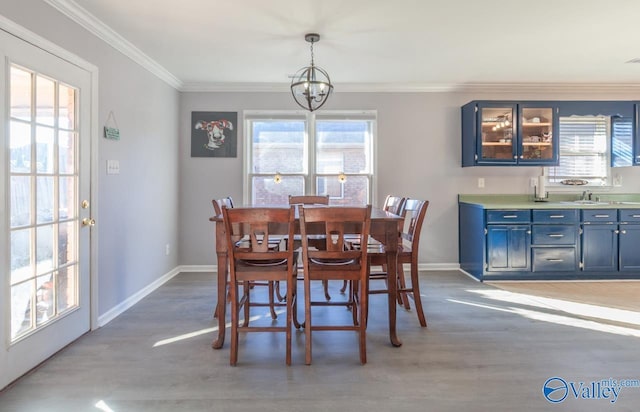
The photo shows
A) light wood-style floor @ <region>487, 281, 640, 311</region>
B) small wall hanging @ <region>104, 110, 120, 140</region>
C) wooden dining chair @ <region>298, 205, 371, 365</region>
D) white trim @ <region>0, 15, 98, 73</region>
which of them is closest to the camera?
white trim @ <region>0, 15, 98, 73</region>

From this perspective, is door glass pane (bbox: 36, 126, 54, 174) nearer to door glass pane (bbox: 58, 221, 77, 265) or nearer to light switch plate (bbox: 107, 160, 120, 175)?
door glass pane (bbox: 58, 221, 77, 265)

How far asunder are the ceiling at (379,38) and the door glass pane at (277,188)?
4.04 ft

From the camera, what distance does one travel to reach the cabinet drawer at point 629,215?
4.21 meters

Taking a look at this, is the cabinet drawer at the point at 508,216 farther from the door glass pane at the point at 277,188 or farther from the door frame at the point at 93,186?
the door frame at the point at 93,186

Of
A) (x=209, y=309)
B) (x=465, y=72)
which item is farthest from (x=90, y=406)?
(x=465, y=72)

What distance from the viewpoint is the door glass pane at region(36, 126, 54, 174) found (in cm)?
224

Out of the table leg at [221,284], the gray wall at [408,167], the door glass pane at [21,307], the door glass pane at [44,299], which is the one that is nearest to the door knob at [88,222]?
the door glass pane at [44,299]

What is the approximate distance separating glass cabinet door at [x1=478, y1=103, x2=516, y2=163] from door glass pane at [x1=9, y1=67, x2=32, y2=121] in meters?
4.36

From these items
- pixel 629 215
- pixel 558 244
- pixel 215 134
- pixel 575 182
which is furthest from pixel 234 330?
pixel 575 182

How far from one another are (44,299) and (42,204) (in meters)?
0.60

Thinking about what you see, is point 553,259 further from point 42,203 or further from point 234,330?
point 42,203

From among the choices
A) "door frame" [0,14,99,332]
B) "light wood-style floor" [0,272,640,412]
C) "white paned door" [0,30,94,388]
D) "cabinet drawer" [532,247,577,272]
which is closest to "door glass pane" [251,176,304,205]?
"light wood-style floor" [0,272,640,412]

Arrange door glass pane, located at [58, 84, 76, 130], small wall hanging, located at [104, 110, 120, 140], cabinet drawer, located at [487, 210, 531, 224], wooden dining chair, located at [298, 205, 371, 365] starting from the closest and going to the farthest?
wooden dining chair, located at [298, 205, 371, 365], door glass pane, located at [58, 84, 76, 130], small wall hanging, located at [104, 110, 120, 140], cabinet drawer, located at [487, 210, 531, 224]

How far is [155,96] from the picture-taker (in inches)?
158
